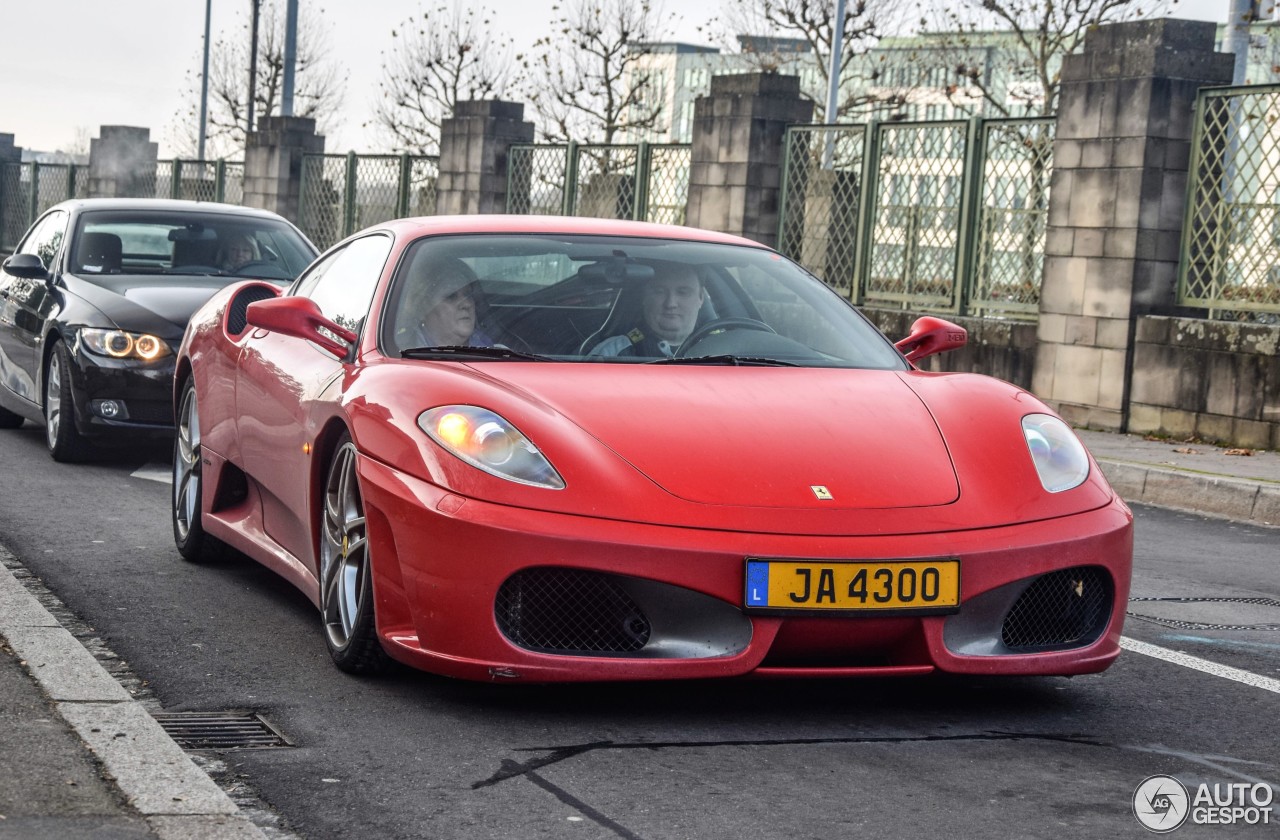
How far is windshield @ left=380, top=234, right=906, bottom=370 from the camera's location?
5398 millimetres

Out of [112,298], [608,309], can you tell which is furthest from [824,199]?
[608,309]

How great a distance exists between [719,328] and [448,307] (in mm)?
798

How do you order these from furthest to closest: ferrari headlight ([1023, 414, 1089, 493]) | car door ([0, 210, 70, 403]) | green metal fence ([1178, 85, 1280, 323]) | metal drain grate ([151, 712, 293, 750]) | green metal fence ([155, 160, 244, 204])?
green metal fence ([155, 160, 244, 204]), green metal fence ([1178, 85, 1280, 323]), car door ([0, 210, 70, 403]), ferrari headlight ([1023, 414, 1089, 493]), metal drain grate ([151, 712, 293, 750])

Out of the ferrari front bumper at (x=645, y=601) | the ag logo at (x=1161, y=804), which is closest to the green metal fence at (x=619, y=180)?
the ferrari front bumper at (x=645, y=601)

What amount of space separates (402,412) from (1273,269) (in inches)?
364

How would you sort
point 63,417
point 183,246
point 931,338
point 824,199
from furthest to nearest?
point 824,199 → point 183,246 → point 63,417 → point 931,338

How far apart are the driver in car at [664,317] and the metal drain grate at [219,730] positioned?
1.46 metres

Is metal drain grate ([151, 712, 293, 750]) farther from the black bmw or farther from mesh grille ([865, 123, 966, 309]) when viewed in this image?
mesh grille ([865, 123, 966, 309])

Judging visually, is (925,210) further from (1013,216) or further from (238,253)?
(238,253)

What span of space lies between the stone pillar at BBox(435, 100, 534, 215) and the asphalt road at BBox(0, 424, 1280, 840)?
17808 millimetres

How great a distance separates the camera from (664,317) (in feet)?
18.4

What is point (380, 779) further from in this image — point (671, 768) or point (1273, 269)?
point (1273, 269)

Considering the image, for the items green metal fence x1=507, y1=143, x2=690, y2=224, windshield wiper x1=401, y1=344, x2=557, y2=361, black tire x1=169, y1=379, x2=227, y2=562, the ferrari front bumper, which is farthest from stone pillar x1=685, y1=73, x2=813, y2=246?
the ferrari front bumper

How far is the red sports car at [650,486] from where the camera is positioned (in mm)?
4402
